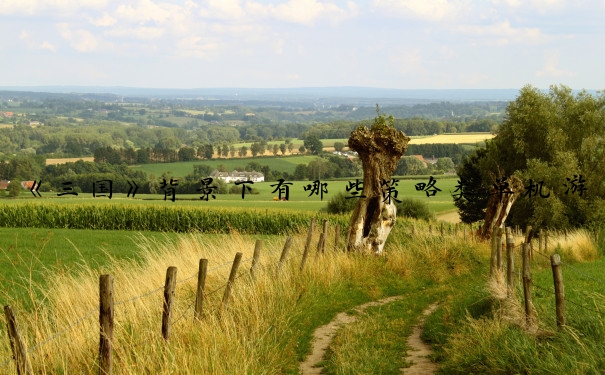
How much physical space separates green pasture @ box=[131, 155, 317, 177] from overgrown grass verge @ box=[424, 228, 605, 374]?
9577 centimetres

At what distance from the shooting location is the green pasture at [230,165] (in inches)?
4341

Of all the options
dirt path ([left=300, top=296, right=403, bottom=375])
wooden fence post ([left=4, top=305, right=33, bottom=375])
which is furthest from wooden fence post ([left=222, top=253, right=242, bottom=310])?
wooden fence post ([left=4, top=305, right=33, bottom=375])

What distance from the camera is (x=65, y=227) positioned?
39.3 m

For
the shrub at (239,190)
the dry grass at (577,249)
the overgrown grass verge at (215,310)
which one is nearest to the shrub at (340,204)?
the dry grass at (577,249)

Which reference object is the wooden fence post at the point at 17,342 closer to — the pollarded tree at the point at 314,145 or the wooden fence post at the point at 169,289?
the wooden fence post at the point at 169,289

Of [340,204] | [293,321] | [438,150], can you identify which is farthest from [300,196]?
[293,321]

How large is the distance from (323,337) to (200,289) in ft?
9.96

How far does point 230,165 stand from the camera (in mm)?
118250

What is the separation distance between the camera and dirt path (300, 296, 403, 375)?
995 cm

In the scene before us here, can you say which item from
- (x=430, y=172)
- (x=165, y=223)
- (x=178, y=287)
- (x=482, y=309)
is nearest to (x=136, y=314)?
(x=178, y=287)

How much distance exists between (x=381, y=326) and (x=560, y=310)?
414cm

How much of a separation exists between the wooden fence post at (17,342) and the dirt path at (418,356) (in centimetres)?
545

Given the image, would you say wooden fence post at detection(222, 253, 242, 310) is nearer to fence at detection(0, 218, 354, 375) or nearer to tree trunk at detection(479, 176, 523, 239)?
fence at detection(0, 218, 354, 375)

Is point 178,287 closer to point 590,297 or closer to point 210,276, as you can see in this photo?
point 210,276
